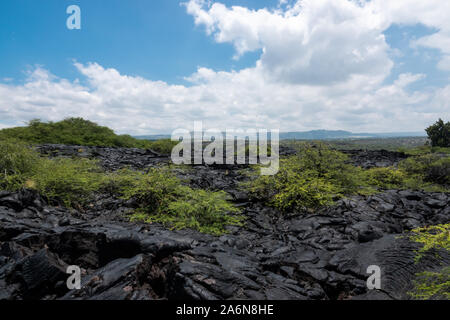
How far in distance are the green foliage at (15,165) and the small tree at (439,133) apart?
54820 mm

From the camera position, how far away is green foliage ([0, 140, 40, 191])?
7.09m

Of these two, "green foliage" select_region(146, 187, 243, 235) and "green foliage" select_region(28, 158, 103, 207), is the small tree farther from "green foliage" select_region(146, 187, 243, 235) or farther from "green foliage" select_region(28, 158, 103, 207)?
"green foliage" select_region(28, 158, 103, 207)

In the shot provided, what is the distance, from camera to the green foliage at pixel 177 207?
6.64 m

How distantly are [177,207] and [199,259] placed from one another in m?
3.05

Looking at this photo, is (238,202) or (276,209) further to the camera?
(238,202)

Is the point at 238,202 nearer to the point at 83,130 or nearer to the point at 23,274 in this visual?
the point at 23,274

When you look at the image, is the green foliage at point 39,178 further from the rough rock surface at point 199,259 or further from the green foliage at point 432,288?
the green foliage at point 432,288

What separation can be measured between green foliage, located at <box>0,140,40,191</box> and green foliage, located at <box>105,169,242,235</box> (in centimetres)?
291

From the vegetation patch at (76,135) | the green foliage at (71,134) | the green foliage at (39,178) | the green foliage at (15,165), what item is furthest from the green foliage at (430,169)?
the green foliage at (71,134)

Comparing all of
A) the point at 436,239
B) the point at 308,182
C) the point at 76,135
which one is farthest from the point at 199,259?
the point at 76,135

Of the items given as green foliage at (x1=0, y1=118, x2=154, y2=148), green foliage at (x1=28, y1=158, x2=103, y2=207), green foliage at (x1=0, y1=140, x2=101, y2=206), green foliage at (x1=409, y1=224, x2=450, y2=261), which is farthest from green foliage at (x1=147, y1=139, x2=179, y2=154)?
green foliage at (x1=409, y1=224, x2=450, y2=261)
